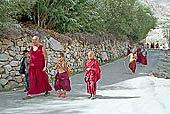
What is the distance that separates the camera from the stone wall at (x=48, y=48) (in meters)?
8.15

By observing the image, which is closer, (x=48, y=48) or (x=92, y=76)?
(x=92, y=76)

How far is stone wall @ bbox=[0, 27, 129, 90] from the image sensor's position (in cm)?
815

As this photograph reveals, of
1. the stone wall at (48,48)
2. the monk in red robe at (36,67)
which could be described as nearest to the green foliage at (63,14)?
the stone wall at (48,48)

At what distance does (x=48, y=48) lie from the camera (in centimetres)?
1060

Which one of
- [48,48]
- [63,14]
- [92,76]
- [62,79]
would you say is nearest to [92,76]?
[92,76]

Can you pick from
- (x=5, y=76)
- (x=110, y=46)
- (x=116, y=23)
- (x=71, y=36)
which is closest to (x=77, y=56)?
(x=71, y=36)

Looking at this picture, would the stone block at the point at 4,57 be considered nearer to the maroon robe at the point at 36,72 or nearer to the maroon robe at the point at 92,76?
the maroon robe at the point at 36,72

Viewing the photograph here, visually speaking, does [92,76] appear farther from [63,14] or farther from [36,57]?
[63,14]

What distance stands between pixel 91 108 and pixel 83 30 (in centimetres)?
1006

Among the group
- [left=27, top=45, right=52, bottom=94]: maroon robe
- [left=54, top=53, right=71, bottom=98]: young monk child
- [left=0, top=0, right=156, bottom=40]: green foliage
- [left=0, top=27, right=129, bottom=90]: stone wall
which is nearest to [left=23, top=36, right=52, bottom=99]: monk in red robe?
[left=27, top=45, right=52, bottom=94]: maroon robe

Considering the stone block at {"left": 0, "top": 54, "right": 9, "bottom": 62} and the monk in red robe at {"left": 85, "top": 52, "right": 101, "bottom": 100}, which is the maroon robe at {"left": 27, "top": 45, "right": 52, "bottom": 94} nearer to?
the monk in red robe at {"left": 85, "top": 52, "right": 101, "bottom": 100}

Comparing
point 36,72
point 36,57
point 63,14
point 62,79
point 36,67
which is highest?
point 63,14

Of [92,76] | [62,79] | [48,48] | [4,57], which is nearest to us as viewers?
[92,76]

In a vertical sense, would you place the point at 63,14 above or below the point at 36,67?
above
